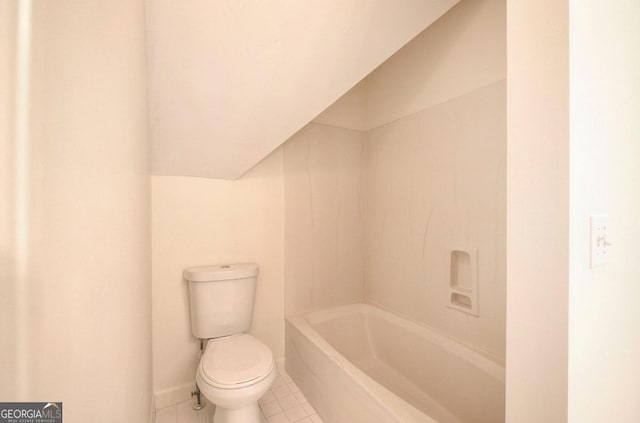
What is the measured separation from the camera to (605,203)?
576mm

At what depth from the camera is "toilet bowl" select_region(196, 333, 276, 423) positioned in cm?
108

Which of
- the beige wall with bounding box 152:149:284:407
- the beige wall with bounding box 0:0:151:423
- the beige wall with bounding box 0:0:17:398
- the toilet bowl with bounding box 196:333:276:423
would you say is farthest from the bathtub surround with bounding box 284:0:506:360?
the beige wall with bounding box 0:0:17:398

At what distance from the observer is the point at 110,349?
1.56 feet

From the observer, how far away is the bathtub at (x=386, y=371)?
1136 mm

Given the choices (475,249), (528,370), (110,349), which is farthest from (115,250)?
(475,249)

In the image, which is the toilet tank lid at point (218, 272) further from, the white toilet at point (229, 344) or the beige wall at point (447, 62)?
the beige wall at point (447, 62)

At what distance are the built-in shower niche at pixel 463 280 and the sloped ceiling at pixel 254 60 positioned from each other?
1111mm

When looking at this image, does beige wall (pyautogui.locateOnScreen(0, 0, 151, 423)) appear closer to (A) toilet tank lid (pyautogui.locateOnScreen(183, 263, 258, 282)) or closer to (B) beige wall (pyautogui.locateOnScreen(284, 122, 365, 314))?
(A) toilet tank lid (pyautogui.locateOnScreen(183, 263, 258, 282))

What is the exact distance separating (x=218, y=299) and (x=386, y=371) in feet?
3.98

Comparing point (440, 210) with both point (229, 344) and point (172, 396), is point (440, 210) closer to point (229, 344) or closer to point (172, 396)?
point (229, 344)

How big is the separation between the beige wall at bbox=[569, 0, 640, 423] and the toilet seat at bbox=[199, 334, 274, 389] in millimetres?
1048

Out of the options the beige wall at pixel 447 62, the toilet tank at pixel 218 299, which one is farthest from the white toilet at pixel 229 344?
the beige wall at pixel 447 62

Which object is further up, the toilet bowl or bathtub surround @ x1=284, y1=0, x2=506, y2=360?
bathtub surround @ x1=284, y1=0, x2=506, y2=360

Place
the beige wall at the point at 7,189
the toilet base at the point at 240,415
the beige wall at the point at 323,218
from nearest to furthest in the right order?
the beige wall at the point at 7,189 → the toilet base at the point at 240,415 → the beige wall at the point at 323,218
